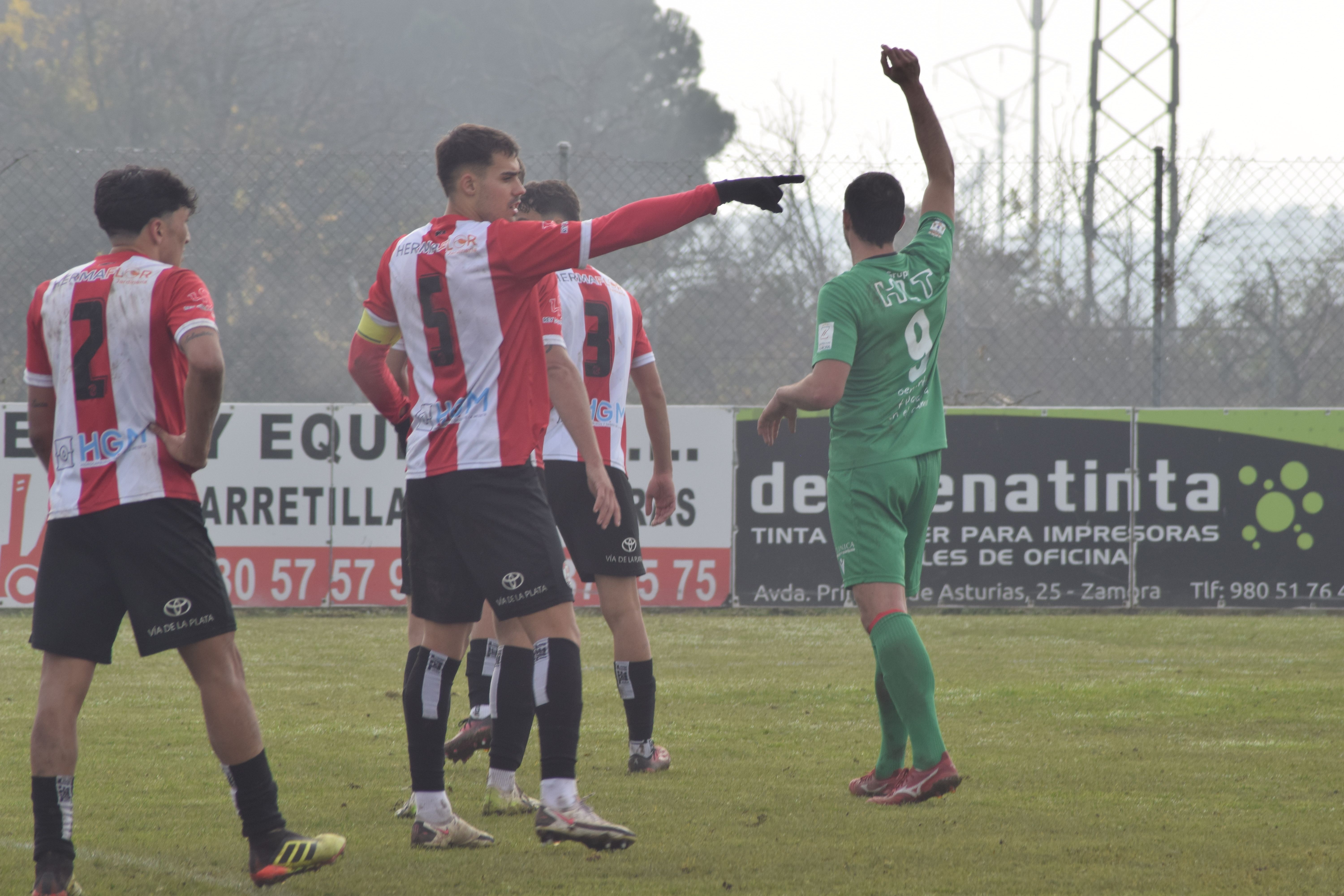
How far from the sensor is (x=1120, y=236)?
11.0m

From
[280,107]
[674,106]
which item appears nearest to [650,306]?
[280,107]

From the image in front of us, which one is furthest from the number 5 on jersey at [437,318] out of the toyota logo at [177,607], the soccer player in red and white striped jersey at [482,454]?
the toyota logo at [177,607]

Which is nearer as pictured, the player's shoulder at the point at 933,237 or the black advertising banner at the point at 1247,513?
the player's shoulder at the point at 933,237

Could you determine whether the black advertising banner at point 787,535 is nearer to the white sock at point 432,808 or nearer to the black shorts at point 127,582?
the white sock at point 432,808

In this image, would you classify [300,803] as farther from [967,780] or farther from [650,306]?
[650,306]

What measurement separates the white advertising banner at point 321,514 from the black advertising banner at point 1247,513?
3149 millimetres

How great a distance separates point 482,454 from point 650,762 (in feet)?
5.40

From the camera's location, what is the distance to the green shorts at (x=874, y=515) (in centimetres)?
418

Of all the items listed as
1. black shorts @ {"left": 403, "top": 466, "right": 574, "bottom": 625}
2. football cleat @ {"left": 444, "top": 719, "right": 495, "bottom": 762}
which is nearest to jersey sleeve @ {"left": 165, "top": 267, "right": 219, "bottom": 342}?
black shorts @ {"left": 403, "top": 466, "right": 574, "bottom": 625}

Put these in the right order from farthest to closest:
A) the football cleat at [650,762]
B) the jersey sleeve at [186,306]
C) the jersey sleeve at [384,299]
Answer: the football cleat at [650,762] < the jersey sleeve at [384,299] < the jersey sleeve at [186,306]

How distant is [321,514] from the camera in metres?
9.95

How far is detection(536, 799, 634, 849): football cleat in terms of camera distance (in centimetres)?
334

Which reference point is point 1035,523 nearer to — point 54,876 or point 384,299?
point 384,299

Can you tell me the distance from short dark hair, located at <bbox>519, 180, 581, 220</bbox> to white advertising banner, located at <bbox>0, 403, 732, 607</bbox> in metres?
5.21
